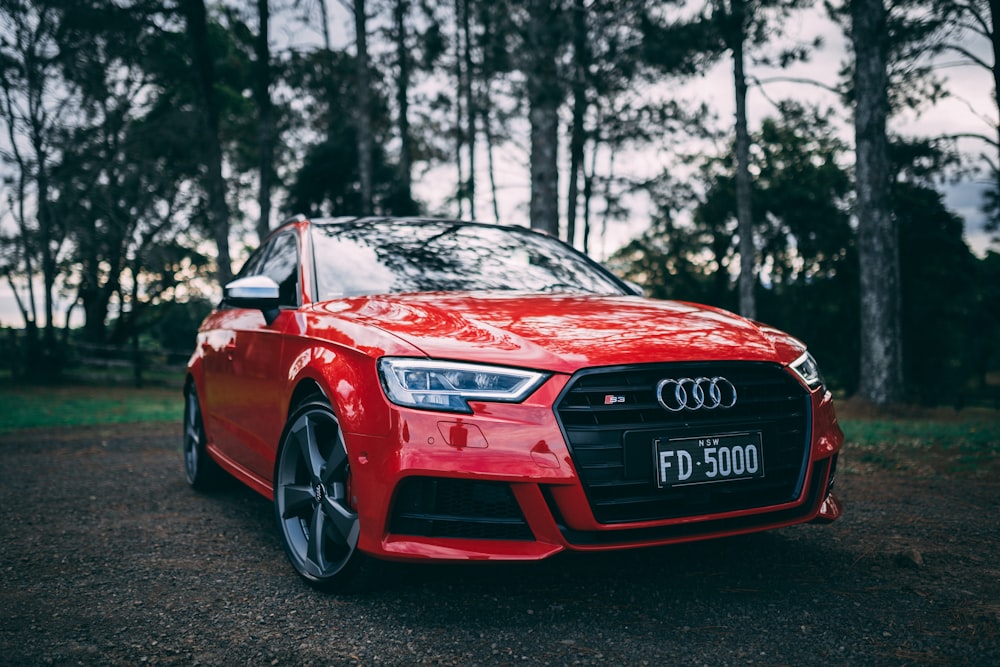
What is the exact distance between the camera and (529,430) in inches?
99.7

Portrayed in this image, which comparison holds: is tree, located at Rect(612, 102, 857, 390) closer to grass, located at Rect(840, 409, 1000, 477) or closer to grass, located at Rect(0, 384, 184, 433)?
grass, located at Rect(0, 384, 184, 433)

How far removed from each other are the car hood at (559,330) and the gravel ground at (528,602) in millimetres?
720

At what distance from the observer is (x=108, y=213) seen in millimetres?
21016

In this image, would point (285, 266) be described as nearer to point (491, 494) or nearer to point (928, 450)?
point (491, 494)

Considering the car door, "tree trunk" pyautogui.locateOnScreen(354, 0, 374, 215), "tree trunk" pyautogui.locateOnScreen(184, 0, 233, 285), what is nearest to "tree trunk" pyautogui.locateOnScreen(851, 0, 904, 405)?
"tree trunk" pyautogui.locateOnScreen(354, 0, 374, 215)

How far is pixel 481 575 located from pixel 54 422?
9447 millimetres

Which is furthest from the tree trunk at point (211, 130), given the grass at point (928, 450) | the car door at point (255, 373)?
the grass at point (928, 450)

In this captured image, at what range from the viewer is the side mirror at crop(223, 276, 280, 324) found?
144 inches

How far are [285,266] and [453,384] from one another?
1976 millimetres

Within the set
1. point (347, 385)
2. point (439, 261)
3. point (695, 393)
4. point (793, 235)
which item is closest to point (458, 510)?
point (347, 385)

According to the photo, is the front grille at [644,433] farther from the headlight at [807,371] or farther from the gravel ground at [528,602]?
the gravel ground at [528,602]

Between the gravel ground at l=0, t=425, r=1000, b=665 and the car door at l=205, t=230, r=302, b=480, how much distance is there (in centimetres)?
45

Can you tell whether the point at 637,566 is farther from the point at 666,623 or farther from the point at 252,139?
the point at 252,139

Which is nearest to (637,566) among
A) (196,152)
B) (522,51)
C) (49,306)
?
(522,51)
